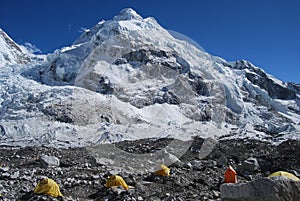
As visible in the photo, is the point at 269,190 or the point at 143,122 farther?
the point at 143,122

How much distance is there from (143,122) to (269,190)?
48168 mm

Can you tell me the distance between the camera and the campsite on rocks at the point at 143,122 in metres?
15.0

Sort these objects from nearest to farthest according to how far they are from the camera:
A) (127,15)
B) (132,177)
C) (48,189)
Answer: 1. (48,189)
2. (132,177)
3. (127,15)

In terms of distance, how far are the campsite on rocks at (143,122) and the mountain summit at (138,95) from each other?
285 mm

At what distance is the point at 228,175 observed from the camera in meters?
13.3

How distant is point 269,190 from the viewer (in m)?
8.05

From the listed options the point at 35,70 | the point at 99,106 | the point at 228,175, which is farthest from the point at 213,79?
the point at 228,175

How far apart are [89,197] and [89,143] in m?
25.2

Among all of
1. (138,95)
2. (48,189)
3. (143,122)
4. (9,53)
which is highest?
(9,53)

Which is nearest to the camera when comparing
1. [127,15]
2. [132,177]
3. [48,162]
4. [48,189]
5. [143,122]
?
[48,189]

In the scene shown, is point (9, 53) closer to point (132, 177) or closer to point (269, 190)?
point (132, 177)

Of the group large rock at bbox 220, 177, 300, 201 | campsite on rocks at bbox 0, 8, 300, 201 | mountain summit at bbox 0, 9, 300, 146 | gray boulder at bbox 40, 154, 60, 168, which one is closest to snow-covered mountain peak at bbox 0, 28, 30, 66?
campsite on rocks at bbox 0, 8, 300, 201

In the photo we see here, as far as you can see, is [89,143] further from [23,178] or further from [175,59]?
[175,59]

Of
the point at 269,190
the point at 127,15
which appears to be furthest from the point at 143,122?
the point at 127,15
